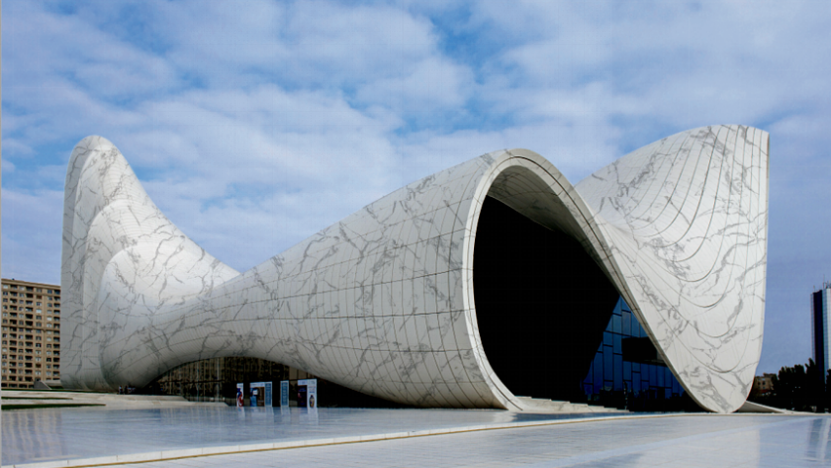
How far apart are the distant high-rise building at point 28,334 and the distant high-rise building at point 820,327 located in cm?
10419

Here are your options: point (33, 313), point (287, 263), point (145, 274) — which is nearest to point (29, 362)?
point (33, 313)

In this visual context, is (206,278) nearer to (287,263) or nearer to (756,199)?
(287,263)

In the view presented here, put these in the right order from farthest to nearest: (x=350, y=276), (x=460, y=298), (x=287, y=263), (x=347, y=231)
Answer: (x=287, y=263)
(x=347, y=231)
(x=350, y=276)
(x=460, y=298)

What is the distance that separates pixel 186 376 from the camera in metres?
30.4

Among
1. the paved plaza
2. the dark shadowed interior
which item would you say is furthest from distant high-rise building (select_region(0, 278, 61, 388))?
the paved plaza

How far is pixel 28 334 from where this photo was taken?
3413 inches

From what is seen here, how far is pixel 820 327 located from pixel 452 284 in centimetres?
9645

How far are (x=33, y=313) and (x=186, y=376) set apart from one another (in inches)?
2789

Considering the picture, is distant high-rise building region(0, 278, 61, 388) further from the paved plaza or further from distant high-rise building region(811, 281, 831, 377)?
distant high-rise building region(811, 281, 831, 377)

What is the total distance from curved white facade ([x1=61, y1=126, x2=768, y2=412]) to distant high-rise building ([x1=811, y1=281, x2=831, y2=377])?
252 feet

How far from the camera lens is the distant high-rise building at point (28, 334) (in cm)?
8462

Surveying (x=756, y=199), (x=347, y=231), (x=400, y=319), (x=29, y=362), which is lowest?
(x=29, y=362)

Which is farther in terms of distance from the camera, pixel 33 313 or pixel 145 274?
pixel 33 313

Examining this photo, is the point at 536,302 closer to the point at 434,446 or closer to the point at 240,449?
the point at 434,446
